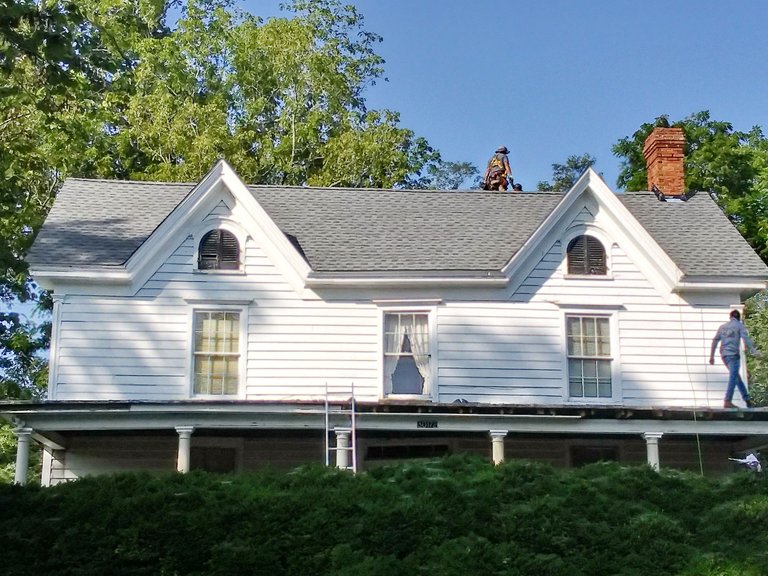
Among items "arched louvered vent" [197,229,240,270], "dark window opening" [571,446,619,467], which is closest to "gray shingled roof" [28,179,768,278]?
"arched louvered vent" [197,229,240,270]

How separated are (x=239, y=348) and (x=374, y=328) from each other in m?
2.52

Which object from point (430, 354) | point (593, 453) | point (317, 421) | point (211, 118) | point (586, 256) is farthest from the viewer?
point (211, 118)

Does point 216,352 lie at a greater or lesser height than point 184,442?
greater

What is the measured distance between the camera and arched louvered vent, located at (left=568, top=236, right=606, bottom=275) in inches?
885

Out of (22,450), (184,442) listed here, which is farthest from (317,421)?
(22,450)

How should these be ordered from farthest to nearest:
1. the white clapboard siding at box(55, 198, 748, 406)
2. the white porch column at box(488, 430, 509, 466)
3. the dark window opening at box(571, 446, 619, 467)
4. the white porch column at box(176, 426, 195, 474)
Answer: the dark window opening at box(571, 446, 619, 467), the white clapboard siding at box(55, 198, 748, 406), the white porch column at box(488, 430, 509, 466), the white porch column at box(176, 426, 195, 474)

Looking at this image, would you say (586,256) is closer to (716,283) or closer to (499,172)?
(716,283)

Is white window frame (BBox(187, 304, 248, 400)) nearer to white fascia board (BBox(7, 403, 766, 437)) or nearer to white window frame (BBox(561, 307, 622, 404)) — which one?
white fascia board (BBox(7, 403, 766, 437))

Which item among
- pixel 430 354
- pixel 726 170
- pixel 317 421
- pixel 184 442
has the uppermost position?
pixel 726 170

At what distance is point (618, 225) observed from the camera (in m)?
22.4

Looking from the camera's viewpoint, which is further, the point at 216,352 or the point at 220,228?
the point at 220,228

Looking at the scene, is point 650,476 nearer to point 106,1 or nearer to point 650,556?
point 650,556

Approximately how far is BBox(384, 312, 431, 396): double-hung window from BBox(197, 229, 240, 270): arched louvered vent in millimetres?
3045

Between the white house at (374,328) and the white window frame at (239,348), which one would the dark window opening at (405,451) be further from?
the white window frame at (239,348)
